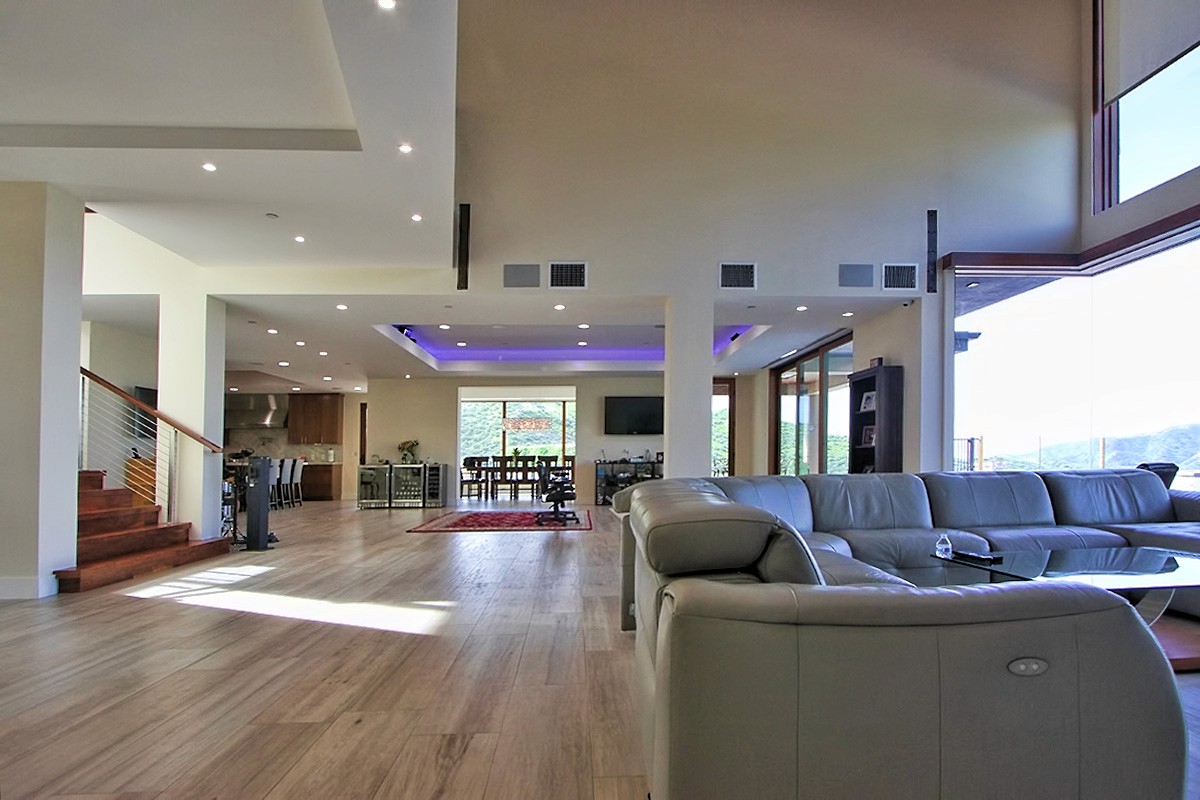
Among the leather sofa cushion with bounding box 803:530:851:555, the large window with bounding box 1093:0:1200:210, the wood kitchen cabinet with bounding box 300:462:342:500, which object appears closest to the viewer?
the leather sofa cushion with bounding box 803:530:851:555

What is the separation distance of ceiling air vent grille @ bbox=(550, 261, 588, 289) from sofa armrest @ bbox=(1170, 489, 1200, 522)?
4.83 m

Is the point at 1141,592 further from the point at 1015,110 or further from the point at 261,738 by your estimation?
the point at 1015,110

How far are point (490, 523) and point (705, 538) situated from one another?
25.3ft

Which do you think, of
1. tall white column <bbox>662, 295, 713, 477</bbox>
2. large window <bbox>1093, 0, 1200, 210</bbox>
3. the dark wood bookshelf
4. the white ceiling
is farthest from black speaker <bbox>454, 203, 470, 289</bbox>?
large window <bbox>1093, 0, 1200, 210</bbox>

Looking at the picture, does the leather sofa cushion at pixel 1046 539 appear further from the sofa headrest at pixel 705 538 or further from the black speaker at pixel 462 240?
the black speaker at pixel 462 240

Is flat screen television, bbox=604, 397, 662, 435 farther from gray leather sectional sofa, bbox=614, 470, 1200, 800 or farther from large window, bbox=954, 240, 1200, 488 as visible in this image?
gray leather sectional sofa, bbox=614, 470, 1200, 800

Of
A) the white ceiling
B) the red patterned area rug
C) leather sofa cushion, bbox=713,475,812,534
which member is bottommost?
the red patterned area rug

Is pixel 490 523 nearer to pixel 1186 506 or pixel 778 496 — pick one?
pixel 778 496

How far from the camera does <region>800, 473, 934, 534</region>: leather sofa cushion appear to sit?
13.5 feet

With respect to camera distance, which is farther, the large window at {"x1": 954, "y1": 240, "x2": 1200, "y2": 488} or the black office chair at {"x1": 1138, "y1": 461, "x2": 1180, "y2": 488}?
the large window at {"x1": 954, "y1": 240, "x2": 1200, "y2": 488}

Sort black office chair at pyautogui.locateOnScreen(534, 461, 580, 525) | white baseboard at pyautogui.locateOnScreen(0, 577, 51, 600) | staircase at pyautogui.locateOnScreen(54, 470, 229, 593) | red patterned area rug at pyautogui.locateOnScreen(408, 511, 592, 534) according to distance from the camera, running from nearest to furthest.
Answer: white baseboard at pyautogui.locateOnScreen(0, 577, 51, 600) → staircase at pyautogui.locateOnScreen(54, 470, 229, 593) → red patterned area rug at pyautogui.locateOnScreen(408, 511, 592, 534) → black office chair at pyautogui.locateOnScreen(534, 461, 580, 525)

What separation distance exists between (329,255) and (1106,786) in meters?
6.04

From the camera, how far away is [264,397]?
1485cm

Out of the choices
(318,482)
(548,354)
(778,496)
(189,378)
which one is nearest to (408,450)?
(318,482)
